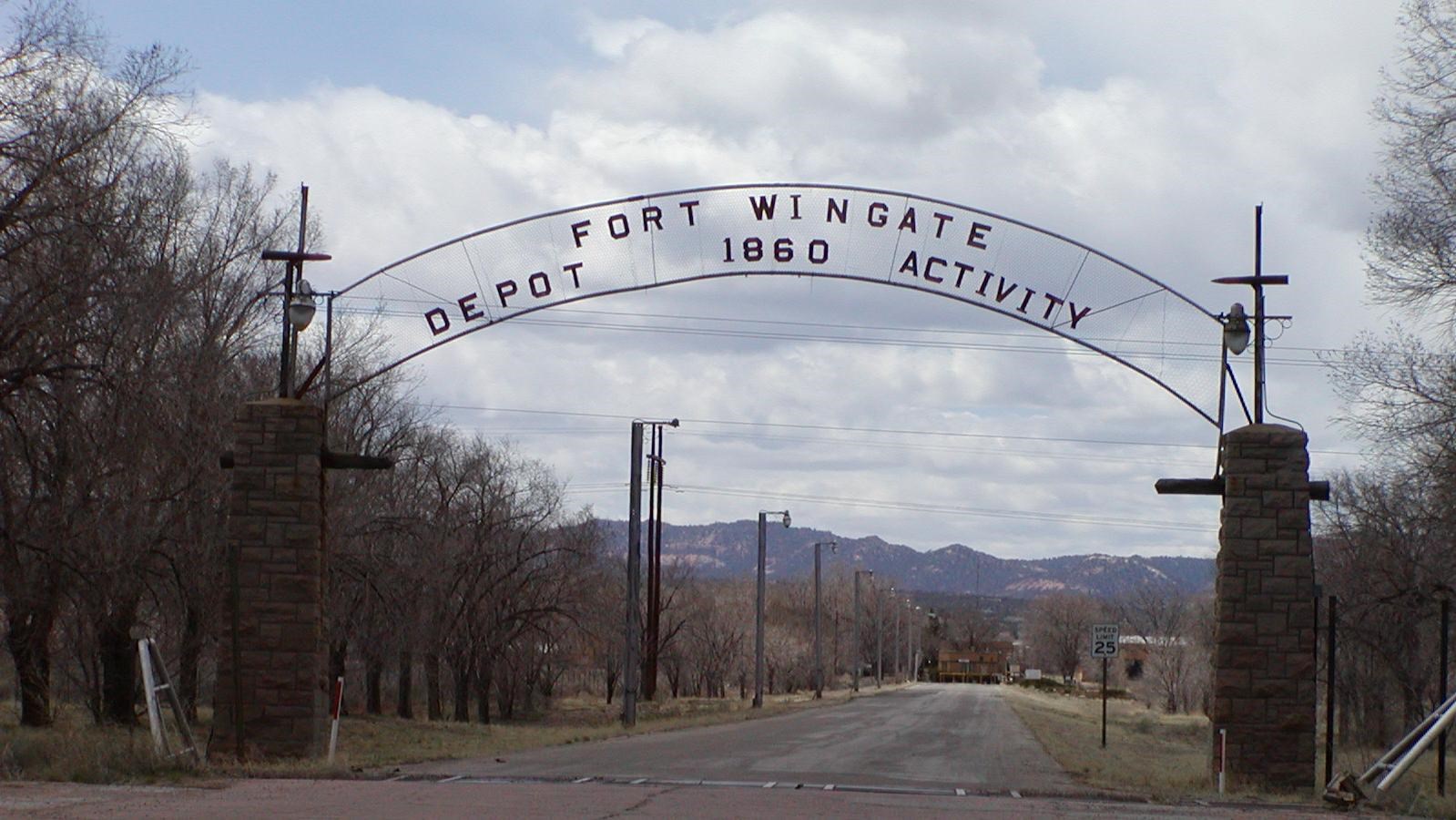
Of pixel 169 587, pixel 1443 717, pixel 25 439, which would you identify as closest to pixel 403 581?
pixel 169 587

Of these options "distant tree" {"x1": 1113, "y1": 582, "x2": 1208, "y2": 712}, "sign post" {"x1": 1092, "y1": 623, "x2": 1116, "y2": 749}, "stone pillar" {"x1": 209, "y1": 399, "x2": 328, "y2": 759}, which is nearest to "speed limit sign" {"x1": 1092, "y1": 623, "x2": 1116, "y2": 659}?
"sign post" {"x1": 1092, "y1": 623, "x2": 1116, "y2": 749}

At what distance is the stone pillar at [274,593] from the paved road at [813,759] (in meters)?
1.65

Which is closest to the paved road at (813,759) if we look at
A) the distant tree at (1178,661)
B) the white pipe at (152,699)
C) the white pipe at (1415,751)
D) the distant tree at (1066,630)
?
the white pipe at (152,699)

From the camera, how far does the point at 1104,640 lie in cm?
3469

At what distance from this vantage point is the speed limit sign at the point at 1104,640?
34.3 metres

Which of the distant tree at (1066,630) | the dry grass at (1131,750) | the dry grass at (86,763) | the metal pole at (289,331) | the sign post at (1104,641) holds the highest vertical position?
the metal pole at (289,331)

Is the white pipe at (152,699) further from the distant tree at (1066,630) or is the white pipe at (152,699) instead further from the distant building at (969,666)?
the distant building at (969,666)

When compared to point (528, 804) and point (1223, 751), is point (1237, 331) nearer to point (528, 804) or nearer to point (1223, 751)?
point (1223, 751)

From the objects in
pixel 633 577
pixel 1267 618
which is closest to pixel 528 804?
pixel 1267 618

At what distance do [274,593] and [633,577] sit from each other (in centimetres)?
2114

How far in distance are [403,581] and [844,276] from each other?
62.6ft

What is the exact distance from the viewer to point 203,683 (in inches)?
1547

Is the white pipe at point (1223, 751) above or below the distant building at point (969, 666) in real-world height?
above

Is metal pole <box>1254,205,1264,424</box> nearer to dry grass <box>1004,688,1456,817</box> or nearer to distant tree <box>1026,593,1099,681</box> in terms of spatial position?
dry grass <box>1004,688,1456,817</box>
